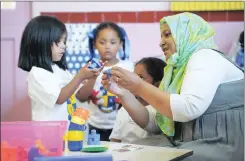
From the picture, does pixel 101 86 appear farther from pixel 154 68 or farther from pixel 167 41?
pixel 167 41

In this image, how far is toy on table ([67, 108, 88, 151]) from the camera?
1122 millimetres

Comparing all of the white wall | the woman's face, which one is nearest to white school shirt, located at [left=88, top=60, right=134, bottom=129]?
the woman's face

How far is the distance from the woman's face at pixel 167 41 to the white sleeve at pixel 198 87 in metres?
0.14

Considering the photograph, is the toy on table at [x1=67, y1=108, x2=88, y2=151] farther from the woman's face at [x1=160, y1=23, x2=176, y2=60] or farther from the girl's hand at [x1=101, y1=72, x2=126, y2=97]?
the woman's face at [x1=160, y1=23, x2=176, y2=60]

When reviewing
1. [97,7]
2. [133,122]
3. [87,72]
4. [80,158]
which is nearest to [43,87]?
[87,72]

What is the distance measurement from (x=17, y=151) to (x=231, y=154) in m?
0.61

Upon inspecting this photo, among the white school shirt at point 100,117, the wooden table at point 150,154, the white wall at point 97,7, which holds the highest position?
the white wall at point 97,7

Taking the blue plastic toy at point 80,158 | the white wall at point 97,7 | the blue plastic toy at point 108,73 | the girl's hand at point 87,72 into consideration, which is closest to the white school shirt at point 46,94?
the girl's hand at point 87,72

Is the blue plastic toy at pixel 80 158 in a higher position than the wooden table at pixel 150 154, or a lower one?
higher

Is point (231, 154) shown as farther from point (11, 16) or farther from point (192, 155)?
point (11, 16)

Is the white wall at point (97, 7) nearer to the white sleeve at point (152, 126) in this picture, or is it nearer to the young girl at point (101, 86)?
the young girl at point (101, 86)

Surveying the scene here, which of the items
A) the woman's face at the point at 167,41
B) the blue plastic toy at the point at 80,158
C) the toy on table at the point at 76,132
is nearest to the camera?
the blue plastic toy at the point at 80,158

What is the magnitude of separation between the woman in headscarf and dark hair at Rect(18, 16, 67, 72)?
0.30m

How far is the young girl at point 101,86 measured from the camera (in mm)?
1868
